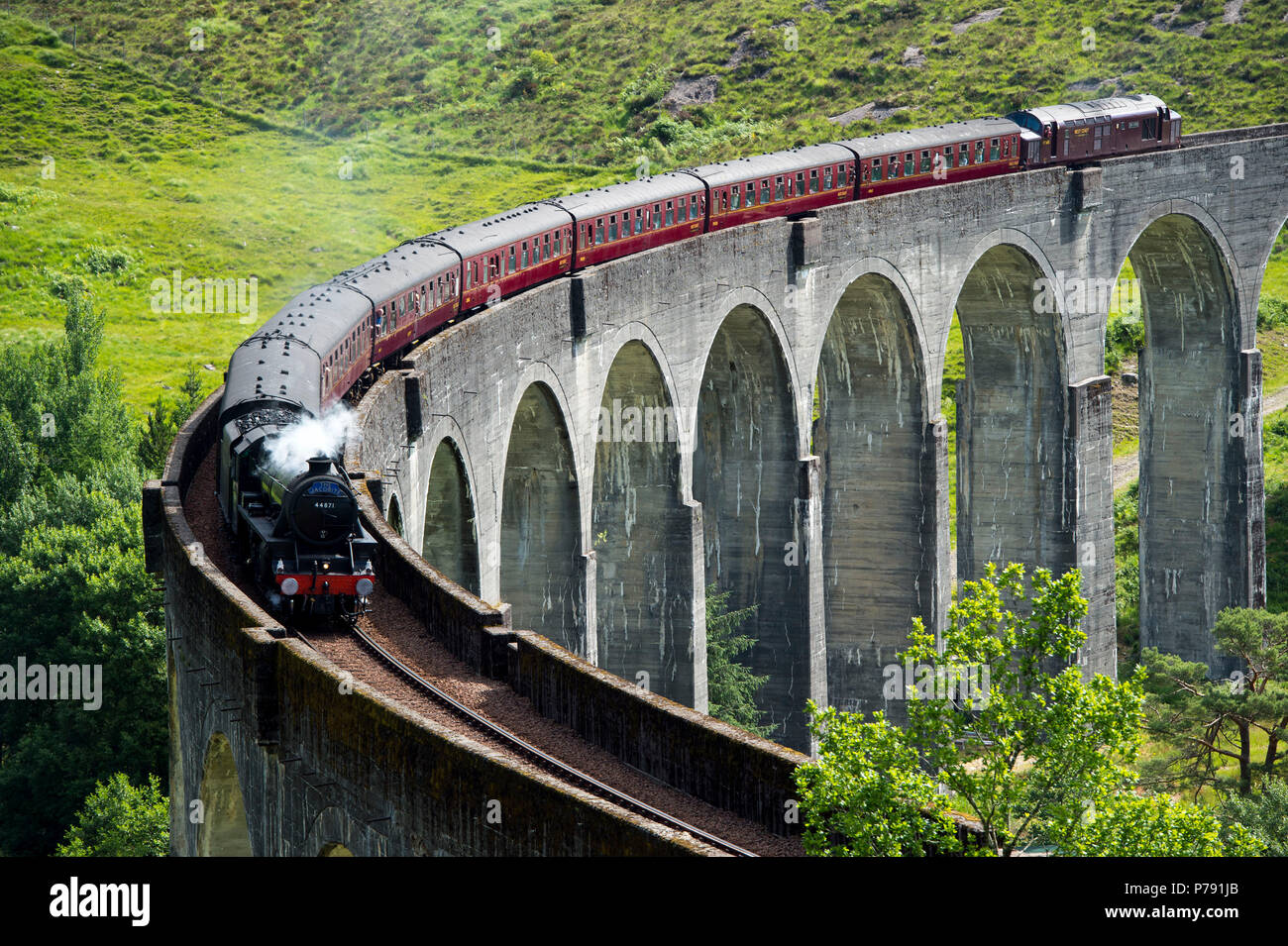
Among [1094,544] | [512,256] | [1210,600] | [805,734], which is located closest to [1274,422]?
[1210,600]

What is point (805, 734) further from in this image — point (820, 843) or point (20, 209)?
point (20, 209)

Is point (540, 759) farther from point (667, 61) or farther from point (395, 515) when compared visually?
point (667, 61)

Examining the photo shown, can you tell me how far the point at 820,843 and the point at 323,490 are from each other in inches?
375

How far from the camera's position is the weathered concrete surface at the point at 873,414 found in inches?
1487

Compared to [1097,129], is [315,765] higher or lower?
lower

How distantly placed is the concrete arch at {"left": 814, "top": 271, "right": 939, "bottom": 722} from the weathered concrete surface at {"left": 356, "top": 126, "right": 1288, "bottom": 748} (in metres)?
0.07

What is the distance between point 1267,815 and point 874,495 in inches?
676

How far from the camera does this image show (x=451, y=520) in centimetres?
3462

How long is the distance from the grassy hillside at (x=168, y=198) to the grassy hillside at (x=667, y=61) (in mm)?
3300

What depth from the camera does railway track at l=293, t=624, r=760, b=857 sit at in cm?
1817

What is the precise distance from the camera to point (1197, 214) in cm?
5647

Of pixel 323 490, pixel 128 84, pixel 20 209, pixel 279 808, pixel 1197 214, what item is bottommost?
pixel 279 808

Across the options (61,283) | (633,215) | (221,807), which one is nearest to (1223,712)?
(633,215)
